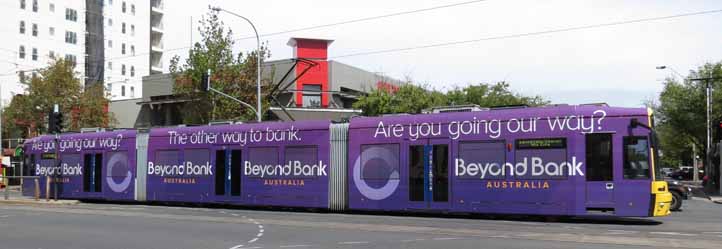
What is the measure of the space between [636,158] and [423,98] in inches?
1252

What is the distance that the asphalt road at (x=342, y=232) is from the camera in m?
13.0

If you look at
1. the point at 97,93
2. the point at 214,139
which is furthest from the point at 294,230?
the point at 97,93

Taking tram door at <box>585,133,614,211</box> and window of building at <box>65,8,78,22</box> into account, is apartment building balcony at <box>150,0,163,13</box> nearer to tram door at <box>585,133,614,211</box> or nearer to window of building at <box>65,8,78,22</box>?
window of building at <box>65,8,78,22</box>

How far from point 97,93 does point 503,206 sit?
141 feet

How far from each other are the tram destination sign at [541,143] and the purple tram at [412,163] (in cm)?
3

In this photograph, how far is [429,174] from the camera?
20062 mm

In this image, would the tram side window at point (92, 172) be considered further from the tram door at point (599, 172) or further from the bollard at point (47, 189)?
the tram door at point (599, 172)

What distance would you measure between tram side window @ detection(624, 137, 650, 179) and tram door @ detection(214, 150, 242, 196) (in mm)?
12510

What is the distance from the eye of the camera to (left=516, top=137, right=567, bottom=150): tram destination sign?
18156mm

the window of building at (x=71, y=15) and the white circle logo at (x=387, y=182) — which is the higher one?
the window of building at (x=71, y=15)

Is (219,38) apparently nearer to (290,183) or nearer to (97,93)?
(97,93)

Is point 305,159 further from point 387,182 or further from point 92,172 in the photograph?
point 92,172

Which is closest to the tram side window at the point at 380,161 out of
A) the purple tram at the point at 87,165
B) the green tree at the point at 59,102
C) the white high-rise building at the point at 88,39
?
the purple tram at the point at 87,165

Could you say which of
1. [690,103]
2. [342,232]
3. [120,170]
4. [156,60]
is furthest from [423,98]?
[156,60]
